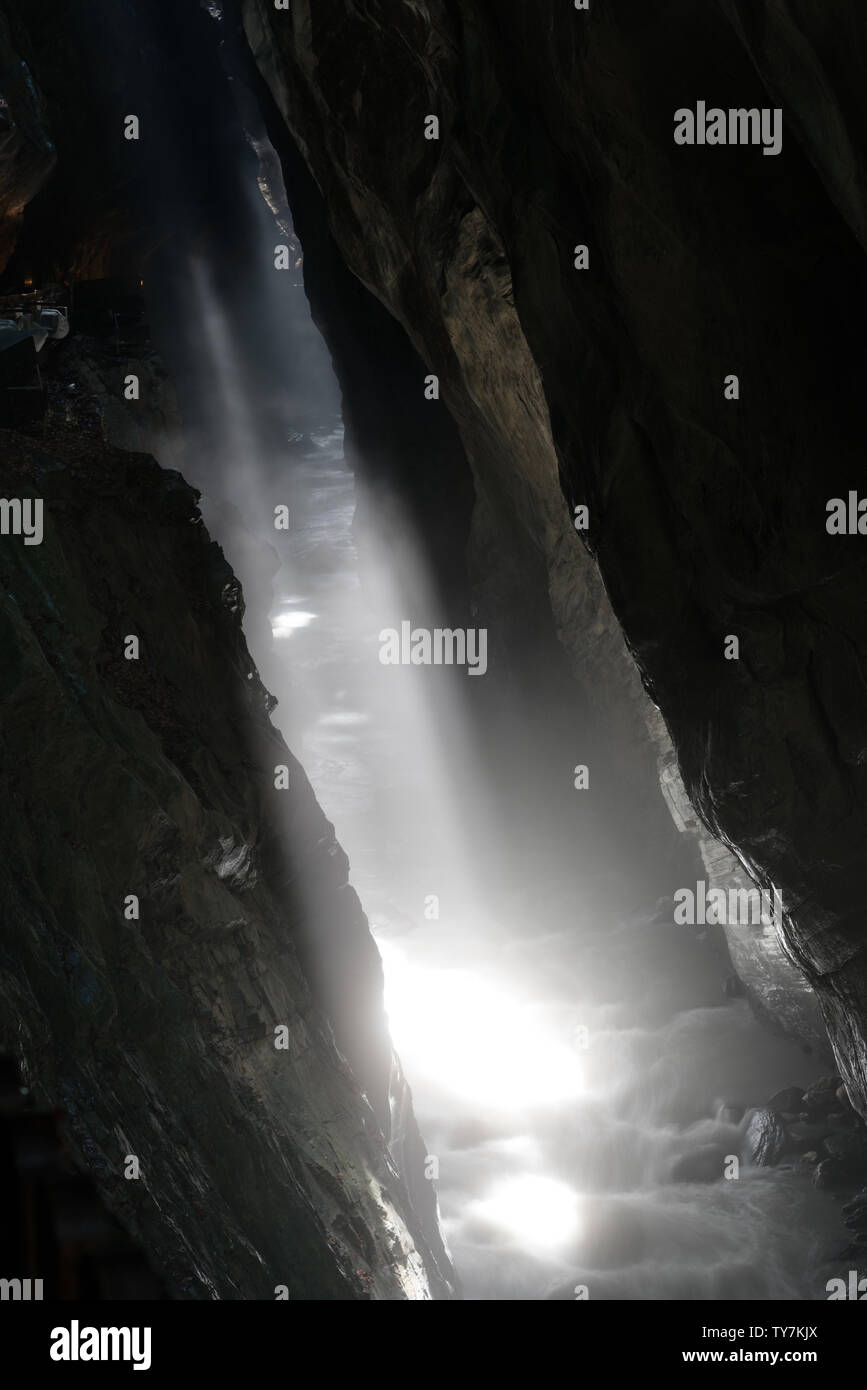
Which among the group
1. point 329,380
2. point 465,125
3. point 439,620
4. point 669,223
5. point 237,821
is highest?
point 329,380

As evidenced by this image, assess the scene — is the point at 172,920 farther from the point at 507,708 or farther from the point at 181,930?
the point at 507,708

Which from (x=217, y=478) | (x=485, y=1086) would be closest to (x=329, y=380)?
(x=217, y=478)

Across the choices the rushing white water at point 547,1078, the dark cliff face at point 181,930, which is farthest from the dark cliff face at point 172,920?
the rushing white water at point 547,1078

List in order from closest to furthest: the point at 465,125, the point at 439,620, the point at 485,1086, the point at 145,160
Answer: the point at 465,125 → the point at 485,1086 → the point at 439,620 → the point at 145,160

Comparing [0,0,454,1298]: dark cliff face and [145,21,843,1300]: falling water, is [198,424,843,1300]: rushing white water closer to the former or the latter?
[145,21,843,1300]: falling water

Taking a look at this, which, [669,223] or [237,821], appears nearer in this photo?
[669,223]
